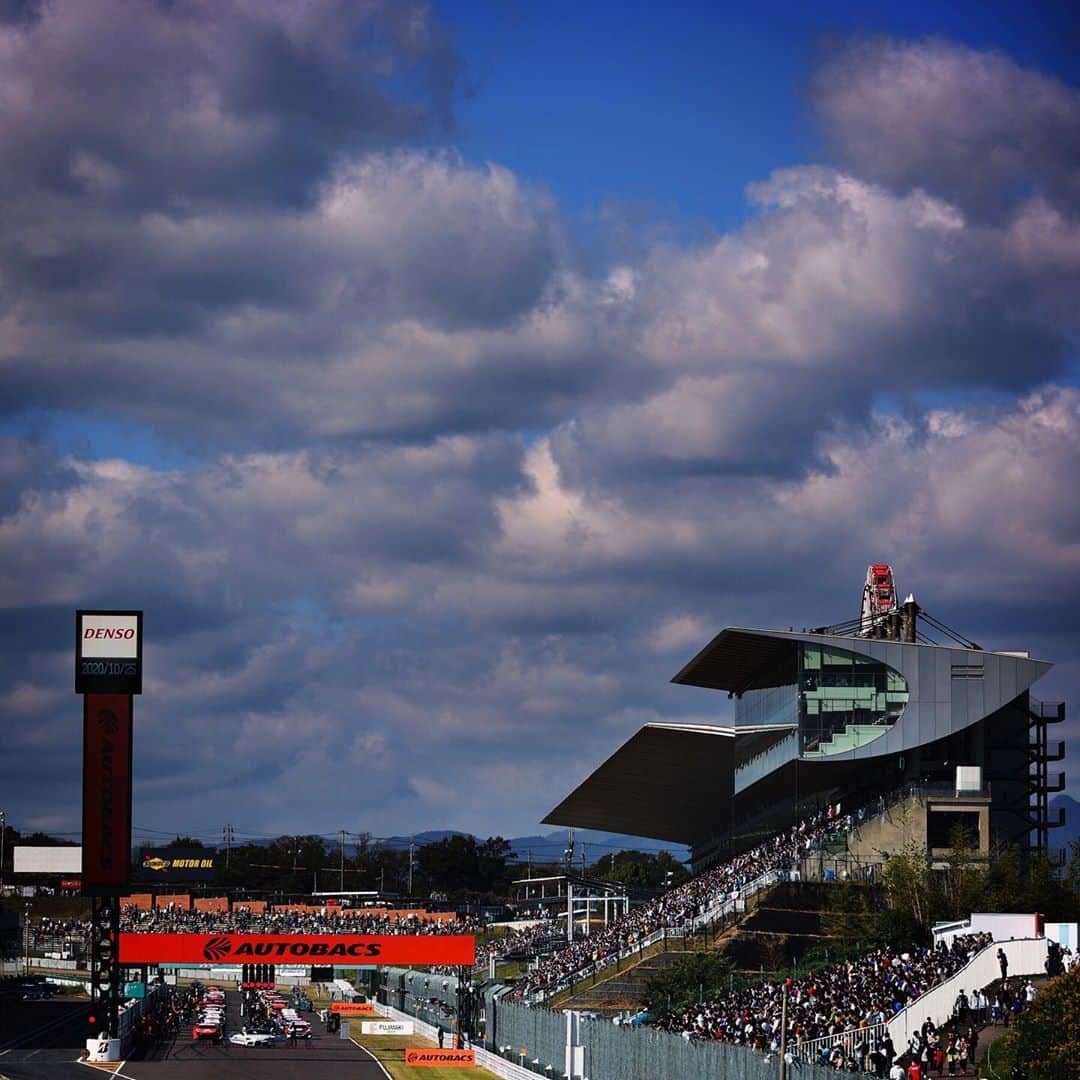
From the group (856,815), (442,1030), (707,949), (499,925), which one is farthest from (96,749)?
(499,925)

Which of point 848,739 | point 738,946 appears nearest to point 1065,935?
point 738,946

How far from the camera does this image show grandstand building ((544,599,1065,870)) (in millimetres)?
83812

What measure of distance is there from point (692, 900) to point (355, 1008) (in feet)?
105

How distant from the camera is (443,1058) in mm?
71562

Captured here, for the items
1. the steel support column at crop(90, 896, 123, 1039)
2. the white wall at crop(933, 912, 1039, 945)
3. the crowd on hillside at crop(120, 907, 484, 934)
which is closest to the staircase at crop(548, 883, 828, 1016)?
the white wall at crop(933, 912, 1039, 945)

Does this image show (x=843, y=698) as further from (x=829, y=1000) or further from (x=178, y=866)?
(x=178, y=866)

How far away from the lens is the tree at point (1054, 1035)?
34.7 m

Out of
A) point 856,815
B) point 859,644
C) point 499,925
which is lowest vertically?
point 499,925

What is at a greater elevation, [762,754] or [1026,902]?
[762,754]

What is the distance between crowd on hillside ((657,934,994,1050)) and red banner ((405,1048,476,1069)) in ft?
36.9

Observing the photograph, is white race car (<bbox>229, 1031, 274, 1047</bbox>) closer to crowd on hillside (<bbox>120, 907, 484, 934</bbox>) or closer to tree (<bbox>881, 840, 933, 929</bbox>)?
tree (<bbox>881, 840, 933, 929</bbox>)

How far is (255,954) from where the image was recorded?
3302 inches

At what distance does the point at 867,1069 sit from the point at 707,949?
114 feet

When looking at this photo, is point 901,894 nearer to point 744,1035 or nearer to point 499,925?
point 744,1035
